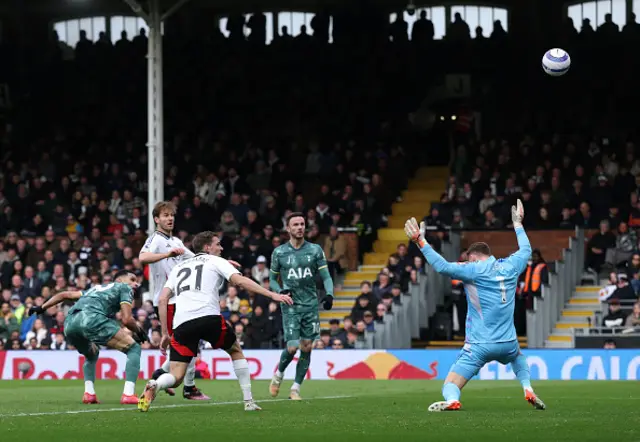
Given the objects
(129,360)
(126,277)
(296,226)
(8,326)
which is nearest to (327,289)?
(296,226)

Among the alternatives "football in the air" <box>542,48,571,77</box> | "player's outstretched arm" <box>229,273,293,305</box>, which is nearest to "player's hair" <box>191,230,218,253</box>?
"player's outstretched arm" <box>229,273,293,305</box>

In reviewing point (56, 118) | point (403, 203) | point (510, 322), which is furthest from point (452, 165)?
point (510, 322)

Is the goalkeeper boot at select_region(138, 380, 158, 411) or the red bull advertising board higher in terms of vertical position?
the goalkeeper boot at select_region(138, 380, 158, 411)

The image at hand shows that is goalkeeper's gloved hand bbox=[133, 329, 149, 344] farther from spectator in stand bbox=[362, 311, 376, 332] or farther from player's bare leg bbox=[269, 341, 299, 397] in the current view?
spectator in stand bbox=[362, 311, 376, 332]

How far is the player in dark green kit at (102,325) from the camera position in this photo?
15.1 meters

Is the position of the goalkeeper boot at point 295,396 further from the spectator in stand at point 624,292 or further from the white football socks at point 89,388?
the spectator in stand at point 624,292

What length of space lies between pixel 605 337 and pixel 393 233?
343 inches

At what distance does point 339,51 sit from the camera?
35.8 metres

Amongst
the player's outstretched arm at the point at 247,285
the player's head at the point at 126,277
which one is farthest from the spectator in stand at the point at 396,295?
the player's outstretched arm at the point at 247,285

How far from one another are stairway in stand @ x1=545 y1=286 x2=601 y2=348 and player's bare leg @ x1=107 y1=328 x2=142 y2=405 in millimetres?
13258

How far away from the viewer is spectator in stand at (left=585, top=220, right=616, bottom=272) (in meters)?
28.2

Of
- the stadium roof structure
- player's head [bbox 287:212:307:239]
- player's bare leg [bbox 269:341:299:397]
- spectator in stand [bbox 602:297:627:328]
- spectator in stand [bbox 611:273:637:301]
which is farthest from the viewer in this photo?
the stadium roof structure

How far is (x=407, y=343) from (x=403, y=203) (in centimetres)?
684

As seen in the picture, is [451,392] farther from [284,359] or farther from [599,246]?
[599,246]
